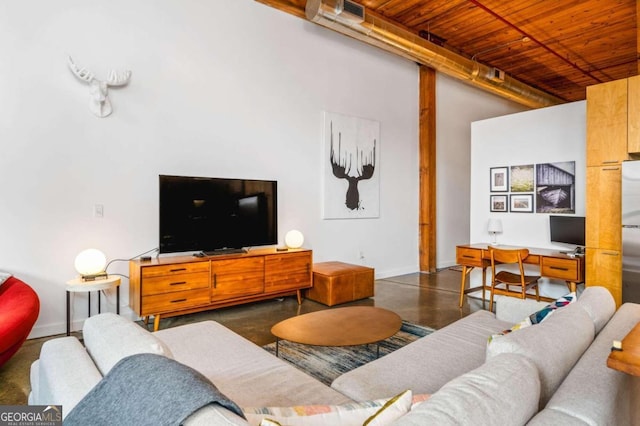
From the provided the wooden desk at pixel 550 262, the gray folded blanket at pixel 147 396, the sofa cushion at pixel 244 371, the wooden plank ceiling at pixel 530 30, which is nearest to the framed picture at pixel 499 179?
the wooden desk at pixel 550 262

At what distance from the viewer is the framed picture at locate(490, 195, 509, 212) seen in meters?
4.84

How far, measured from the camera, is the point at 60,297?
3445 millimetres

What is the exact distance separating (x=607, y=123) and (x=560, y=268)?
4.92 feet

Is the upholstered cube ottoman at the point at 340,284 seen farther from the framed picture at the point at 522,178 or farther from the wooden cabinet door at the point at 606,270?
the wooden cabinet door at the point at 606,270

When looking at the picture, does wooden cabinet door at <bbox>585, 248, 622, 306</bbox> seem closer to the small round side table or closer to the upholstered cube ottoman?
the upholstered cube ottoman

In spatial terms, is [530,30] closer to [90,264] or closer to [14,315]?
[90,264]

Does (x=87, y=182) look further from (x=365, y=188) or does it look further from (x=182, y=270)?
(x=365, y=188)

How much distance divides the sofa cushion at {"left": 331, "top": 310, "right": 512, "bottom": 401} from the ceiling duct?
3.83 m

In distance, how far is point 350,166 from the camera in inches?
218

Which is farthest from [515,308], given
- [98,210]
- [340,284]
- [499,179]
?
[98,210]

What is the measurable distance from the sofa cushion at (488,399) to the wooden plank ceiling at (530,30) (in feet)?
16.2

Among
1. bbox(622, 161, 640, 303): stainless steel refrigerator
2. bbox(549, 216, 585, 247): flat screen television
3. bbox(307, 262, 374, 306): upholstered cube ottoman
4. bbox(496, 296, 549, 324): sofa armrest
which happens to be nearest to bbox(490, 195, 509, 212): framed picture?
bbox(549, 216, 585, 247): flat screen television

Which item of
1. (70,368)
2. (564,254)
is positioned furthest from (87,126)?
(564,254)

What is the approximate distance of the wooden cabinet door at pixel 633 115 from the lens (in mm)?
3344
